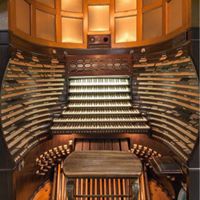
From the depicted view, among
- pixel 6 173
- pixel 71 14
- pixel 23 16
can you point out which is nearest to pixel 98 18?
pixel 71 14

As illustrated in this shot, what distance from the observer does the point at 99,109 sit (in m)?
3.37

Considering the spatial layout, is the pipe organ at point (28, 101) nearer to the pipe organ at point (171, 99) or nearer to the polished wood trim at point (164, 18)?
the pipe organ at point (171, 99)

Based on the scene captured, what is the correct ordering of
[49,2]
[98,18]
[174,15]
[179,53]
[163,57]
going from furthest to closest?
[98,18]
[49,2]
[163,57]
[174,15]
[179,53]

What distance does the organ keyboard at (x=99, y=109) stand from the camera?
304cm

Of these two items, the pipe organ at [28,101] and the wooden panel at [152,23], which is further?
the wooden panel at [152,23]

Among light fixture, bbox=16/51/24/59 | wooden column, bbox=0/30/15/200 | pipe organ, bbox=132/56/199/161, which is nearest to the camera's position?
wooden column, bbox=0/30/15/200

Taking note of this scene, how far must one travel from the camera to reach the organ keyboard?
3.04 metres

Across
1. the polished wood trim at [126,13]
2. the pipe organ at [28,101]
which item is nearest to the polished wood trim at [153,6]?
the polished wood trim at [126,13]

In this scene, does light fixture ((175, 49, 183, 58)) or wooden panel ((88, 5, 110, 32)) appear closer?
light fixture ((175, 49, 183, 58))

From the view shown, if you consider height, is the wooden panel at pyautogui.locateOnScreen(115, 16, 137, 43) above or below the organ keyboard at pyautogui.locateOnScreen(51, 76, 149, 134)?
above

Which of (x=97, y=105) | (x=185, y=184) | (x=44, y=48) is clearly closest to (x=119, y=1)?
(x=44, y=48)

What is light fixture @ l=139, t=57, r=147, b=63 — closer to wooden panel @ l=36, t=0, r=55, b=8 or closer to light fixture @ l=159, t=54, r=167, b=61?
light fixture @ l=159, t=54, r=167, b=61

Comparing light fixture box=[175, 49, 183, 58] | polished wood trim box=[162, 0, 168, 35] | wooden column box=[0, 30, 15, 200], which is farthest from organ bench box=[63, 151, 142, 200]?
polished wood trim box=[162, 0, 168, 35]

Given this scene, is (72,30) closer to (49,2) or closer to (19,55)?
(49,2)
